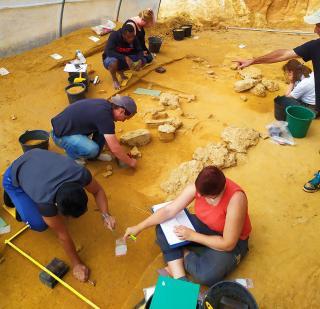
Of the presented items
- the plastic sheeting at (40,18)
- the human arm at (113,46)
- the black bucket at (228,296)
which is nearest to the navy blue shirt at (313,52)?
the human arm at (113,46)

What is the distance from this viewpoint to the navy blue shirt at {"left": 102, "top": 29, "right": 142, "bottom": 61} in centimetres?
613

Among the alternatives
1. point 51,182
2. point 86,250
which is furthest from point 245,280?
point 51,182

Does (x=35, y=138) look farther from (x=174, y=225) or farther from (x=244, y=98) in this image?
(x=244, y=98)

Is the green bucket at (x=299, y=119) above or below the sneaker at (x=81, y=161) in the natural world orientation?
above

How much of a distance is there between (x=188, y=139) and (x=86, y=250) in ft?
7.75

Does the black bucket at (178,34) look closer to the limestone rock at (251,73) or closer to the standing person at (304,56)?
the limestone rock at (251,73)

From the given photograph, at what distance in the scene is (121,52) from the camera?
20.8 feet

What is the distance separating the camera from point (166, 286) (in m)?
2.17

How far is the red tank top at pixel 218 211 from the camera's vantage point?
104 inches

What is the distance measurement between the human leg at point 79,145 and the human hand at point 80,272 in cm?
161

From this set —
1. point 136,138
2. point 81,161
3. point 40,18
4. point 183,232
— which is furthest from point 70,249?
point 40,18

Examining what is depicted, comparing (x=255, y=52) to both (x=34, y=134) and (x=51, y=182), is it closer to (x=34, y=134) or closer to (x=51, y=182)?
(x=34, y=134)

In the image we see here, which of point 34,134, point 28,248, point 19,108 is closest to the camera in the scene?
point 28,248

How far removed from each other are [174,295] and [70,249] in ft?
3.97
